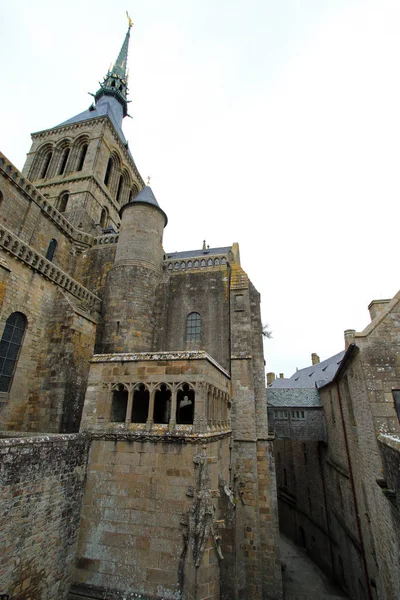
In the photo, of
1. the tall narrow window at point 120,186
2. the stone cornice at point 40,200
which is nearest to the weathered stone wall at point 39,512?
the stone cornice at point 40,200

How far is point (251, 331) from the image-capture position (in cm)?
1430

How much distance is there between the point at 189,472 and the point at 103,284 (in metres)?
11.9

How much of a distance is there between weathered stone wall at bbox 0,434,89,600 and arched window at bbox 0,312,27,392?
444cm

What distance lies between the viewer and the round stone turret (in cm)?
1380

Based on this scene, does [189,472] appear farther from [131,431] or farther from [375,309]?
[375,309]

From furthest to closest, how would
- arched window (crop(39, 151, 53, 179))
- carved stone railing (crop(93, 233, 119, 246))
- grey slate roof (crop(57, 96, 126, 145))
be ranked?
grey slate roof (crop(57, 96, 126, 145)) < arched window (crop(39, 151, 53, 179)) < carved stone railing (crop(93, 233, 119, 246))

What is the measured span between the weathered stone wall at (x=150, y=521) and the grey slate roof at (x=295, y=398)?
14.5 m

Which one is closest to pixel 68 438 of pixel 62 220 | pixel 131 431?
pixel 131 431

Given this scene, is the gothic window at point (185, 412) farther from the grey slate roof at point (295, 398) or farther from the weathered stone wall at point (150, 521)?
the grey slate roof at point (295, 398)

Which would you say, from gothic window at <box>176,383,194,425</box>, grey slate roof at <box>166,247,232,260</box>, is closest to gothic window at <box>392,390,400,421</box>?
gothic window at <box>176,383,194,425</box>

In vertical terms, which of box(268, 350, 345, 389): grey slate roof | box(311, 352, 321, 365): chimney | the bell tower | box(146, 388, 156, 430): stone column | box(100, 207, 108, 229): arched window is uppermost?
the bell tower

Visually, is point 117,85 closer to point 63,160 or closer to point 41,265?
point 63,160

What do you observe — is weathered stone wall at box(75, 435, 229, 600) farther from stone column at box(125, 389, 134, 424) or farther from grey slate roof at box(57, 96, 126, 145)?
grey slate roof at box(57, 96, 126, 145)

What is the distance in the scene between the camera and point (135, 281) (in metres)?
14.8
